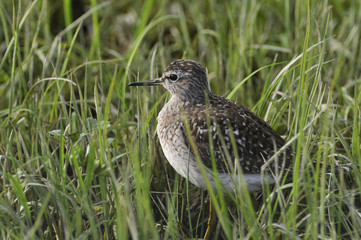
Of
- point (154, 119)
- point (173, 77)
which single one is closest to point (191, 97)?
point (173, 77)

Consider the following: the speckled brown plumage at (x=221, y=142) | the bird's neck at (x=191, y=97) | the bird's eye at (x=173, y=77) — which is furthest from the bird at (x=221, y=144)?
the bird's eye at (x=173, y=77)

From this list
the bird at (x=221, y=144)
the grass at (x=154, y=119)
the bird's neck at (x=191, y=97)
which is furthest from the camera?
the bird's neck at (x=191, y=97)

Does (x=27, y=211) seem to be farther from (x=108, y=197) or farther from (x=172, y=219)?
(x=172, y=219)

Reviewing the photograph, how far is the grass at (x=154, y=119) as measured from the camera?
3551mm

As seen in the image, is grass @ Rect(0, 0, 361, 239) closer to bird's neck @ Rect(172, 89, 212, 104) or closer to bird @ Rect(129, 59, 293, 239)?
bird @ Rect(129, 59, 293, 239)

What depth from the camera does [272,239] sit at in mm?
3344

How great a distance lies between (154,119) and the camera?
4.97 metres

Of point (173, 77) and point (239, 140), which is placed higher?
point (173, 77)

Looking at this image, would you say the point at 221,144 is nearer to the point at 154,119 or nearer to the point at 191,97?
the point at 191,97

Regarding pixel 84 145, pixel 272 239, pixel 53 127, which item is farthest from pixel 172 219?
pixel 53 127

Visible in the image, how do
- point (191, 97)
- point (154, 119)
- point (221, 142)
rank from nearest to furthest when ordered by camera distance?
1. point (221, 142)
2. point (191, 97)
3. point (154, 119)

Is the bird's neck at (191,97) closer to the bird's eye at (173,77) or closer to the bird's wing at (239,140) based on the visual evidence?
the bird's eye at (173,77)

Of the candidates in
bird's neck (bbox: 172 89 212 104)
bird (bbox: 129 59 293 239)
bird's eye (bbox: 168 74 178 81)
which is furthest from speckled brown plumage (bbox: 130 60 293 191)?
bird's eye (bbox: 168 74 178 81)

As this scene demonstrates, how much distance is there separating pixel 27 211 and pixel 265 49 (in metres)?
3.60
